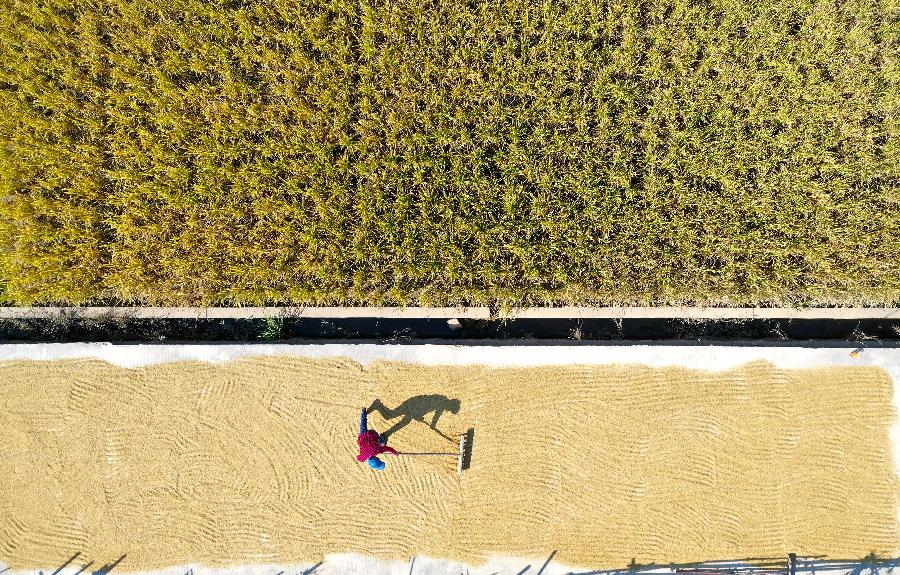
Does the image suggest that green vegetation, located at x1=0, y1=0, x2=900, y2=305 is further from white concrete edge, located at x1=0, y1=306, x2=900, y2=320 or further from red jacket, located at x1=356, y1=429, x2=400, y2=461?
red jacket, located at x1=356, y1=429, x2=400, y2=461

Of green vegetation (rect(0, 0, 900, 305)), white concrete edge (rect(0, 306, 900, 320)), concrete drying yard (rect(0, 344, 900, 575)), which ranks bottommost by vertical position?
concrete drying yard (rect(0, 344, 900, 575))

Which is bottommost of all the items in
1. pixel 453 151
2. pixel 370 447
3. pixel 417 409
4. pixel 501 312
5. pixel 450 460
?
pixel 450 460

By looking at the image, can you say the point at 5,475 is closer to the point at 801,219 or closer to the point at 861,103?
the point at 801,219

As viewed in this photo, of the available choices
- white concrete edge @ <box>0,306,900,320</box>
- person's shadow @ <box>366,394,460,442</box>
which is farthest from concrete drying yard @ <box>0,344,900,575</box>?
white concrete edge @ <box>0,306,900,320</box>

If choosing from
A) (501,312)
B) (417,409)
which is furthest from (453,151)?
(417,409)

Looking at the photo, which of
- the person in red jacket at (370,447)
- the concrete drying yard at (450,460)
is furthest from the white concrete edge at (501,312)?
the person in red jacket at (370,447)

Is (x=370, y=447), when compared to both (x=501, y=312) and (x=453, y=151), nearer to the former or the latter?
(x=501, y=312)

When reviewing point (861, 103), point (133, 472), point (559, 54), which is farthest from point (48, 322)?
point (861, 103)
